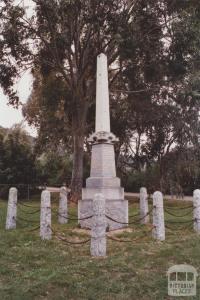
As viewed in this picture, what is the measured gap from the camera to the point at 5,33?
19000mm

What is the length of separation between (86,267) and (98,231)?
47.7 inches

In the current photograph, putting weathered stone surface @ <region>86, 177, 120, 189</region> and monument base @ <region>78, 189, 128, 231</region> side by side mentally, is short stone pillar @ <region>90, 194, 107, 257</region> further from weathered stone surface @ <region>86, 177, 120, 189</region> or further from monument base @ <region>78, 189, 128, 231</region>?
weathered stone surface @ <region>86, 177, 120, 189</region>

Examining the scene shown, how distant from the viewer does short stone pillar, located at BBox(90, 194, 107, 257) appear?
27.7ft

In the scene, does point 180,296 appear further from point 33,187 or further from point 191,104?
point 33,187

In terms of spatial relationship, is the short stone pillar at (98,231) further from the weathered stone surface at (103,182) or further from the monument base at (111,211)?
the weathered stone surface at (103,182)

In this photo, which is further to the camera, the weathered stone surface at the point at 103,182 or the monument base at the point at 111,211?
the weathered stone surface at the point at 103,182

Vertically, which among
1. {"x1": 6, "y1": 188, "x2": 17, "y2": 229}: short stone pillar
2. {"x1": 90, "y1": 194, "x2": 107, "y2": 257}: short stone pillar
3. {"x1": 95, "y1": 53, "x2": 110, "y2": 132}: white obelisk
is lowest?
{"x1": 90, "y1": 194, "x2": 107, "y2": 257}: short stone pillar

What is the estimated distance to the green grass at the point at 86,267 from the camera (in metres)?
6.15

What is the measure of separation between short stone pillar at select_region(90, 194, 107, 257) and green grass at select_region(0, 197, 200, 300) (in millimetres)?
225

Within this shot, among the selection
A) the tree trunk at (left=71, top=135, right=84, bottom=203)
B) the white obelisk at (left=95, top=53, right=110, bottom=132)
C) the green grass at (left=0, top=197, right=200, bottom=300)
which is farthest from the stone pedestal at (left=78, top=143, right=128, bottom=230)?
the tree trunk at (left=71, top=135, right=84, bottom=203)

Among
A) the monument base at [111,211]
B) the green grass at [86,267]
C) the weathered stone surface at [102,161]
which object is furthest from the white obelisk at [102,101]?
the green grass at [86,267]

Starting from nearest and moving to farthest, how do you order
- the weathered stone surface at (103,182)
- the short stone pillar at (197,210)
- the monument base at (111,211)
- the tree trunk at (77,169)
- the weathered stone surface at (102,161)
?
the short stone pillar at (197,210), the monument base at (111,211), the weathered stone surface at (103,182), the weathered stone surface at (102,161), the tree trunk at (77,169)

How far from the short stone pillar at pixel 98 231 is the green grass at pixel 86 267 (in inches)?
8.9

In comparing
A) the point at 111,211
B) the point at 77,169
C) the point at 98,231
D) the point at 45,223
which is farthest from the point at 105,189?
the point at 77,169
